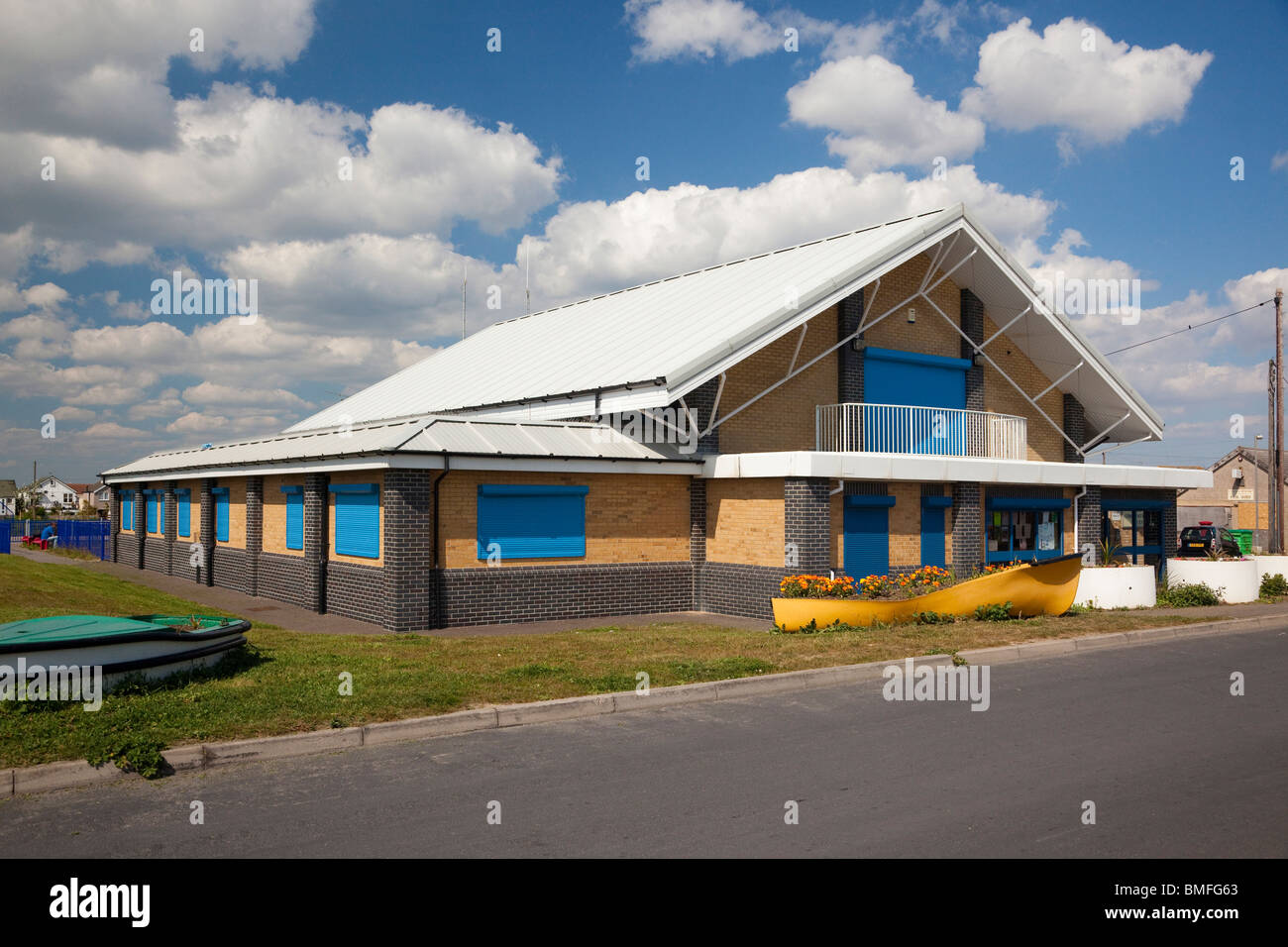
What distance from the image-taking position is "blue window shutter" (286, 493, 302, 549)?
20422mm

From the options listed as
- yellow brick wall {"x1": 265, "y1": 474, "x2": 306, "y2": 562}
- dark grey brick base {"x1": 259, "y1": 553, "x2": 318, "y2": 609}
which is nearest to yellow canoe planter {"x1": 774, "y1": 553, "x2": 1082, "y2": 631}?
dark grey brick base {"x1": 259, "y1": 553, "x2": 318, "y2": 609}

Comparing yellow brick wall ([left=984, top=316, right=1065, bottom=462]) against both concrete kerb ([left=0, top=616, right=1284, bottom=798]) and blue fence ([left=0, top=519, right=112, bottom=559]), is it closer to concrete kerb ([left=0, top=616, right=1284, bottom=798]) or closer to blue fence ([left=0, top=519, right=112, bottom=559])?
concrete kerb ([left=0, top=616, right=1284, bottom=798])

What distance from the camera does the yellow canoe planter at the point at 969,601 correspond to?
15195 millimetres

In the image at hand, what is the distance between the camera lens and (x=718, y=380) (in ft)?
65.8

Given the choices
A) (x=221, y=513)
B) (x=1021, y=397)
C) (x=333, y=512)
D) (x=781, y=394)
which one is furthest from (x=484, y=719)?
(x=1021, y=397)

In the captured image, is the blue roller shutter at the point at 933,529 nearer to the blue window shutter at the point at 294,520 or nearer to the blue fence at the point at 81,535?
the blue window shutter at the point at 294,520

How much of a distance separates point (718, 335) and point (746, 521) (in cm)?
377

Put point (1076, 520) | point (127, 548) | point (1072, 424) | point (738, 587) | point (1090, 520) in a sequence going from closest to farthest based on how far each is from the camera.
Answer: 1. point (738, 587)
2. point (1090, 520)
3. point (1076, 520)
4. point (1072, 424)
5. point (127, 548)

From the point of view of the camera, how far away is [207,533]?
25953 millimetres

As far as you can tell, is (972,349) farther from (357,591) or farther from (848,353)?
(357,591)

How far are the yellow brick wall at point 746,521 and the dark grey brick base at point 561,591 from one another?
3.24 ft

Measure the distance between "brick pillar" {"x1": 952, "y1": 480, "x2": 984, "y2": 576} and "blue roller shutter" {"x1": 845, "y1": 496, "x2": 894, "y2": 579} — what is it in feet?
6.94

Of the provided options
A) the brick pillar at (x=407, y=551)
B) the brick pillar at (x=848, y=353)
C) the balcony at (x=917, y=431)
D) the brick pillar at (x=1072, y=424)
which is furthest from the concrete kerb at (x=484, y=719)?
the brick pillar at (x=1072, y=424)

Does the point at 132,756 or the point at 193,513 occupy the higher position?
the point at 193,513
